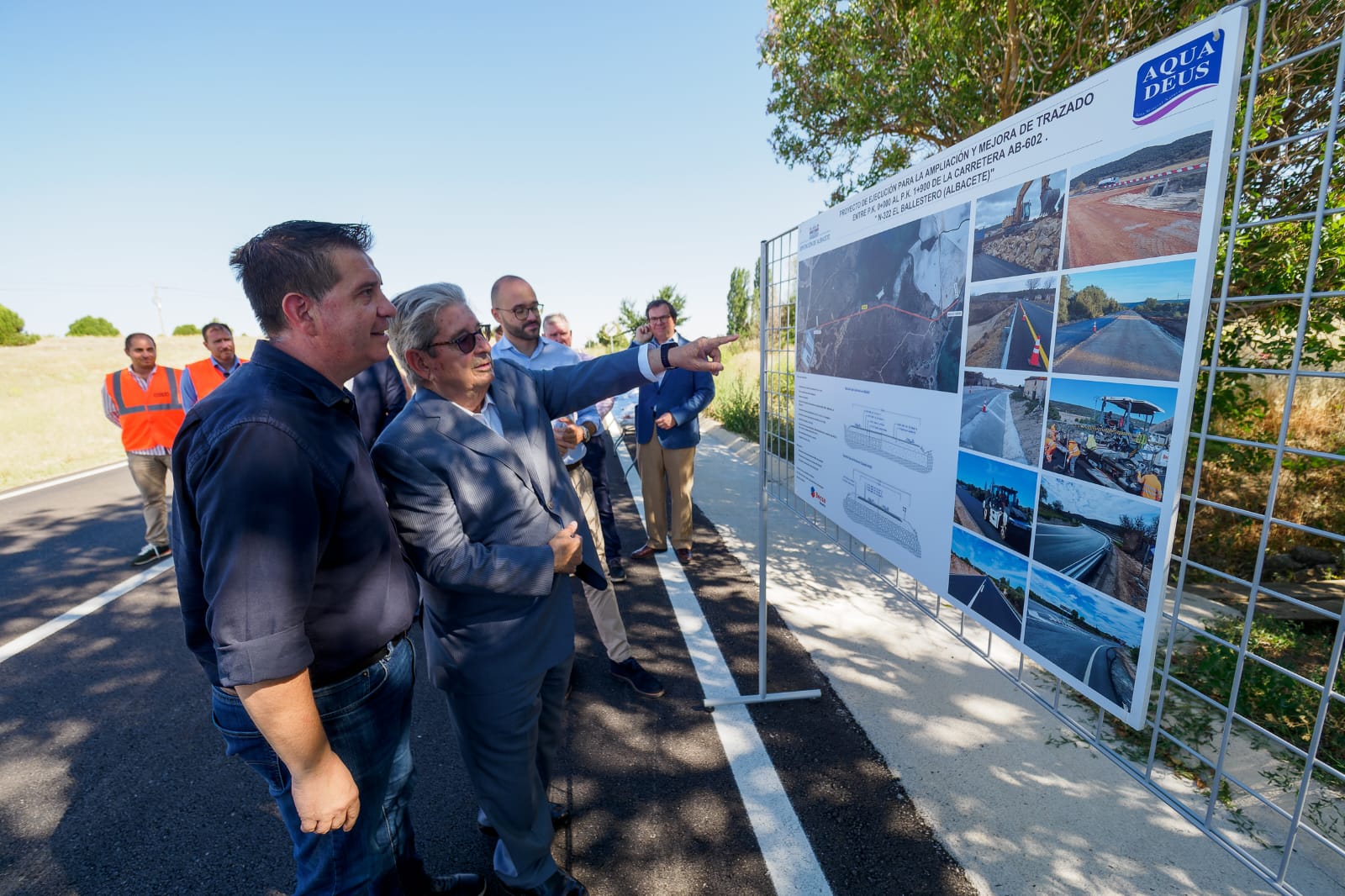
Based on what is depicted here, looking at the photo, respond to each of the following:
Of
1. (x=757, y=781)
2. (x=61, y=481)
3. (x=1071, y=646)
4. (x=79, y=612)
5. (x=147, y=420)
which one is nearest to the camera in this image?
(x=1071, y=646)

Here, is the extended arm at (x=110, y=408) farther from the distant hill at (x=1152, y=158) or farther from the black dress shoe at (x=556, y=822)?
the distant hill at (x=1152, y=158)

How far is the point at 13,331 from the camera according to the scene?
4091cm

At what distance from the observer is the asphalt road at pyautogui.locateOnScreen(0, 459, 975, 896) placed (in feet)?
7.20

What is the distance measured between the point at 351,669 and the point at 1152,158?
228cm

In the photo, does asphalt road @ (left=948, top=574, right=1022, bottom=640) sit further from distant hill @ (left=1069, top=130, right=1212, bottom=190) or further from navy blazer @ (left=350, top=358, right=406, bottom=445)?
navy blazer @ (left=350, top=358, right=406, bottom=445)

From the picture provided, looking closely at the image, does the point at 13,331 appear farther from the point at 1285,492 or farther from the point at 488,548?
the point at 1285,492

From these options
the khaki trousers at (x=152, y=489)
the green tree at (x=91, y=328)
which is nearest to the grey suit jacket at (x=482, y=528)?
the khaki trousers at (x=152, y=489)

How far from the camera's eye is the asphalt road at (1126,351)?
1281 millimetres

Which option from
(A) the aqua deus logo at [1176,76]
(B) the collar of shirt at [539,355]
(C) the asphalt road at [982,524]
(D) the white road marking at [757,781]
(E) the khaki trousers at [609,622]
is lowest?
(D) the white road marking at [757,781]

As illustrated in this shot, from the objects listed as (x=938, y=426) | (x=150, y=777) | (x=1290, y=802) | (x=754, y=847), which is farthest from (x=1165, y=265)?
(x=150, y=777)

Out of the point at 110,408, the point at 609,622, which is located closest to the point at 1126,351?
the point at 609,622

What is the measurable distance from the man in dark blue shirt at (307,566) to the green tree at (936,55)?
5323 mm

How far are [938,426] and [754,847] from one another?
1.70m

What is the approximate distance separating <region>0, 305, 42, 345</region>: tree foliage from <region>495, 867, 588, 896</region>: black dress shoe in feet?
185
